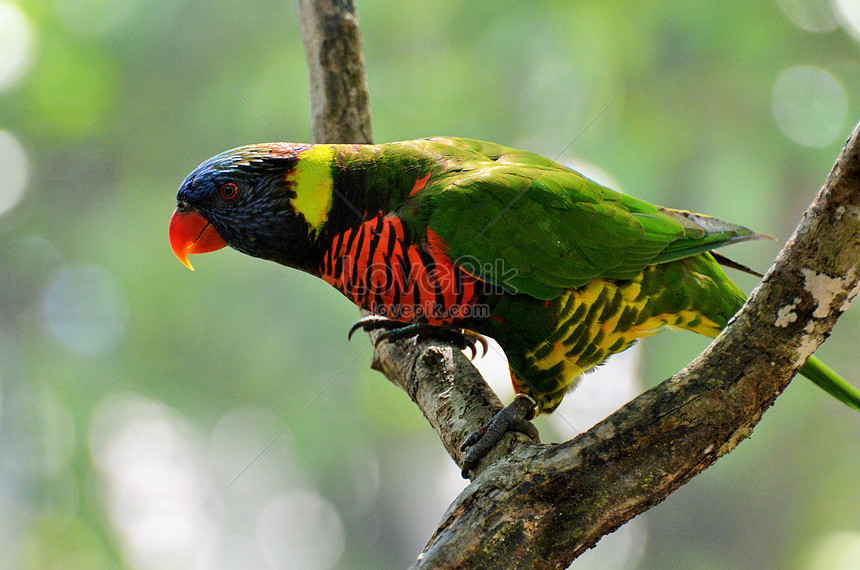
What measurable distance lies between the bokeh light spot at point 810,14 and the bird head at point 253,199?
324cm

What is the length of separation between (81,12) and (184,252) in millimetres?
2878

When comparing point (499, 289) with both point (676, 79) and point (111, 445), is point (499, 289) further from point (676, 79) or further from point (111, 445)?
point (111, 445)

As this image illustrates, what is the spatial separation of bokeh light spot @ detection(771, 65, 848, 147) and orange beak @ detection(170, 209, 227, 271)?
3.26 meters

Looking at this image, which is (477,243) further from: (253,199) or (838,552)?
(838,552)

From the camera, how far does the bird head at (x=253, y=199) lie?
4.66 feet

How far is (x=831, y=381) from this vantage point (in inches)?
57.2

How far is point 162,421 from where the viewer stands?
388 cm

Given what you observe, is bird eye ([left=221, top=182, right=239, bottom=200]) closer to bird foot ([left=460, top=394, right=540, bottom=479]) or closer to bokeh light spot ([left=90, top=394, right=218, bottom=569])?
bird foot ([left=460, top=394, right=540, bottom=479])

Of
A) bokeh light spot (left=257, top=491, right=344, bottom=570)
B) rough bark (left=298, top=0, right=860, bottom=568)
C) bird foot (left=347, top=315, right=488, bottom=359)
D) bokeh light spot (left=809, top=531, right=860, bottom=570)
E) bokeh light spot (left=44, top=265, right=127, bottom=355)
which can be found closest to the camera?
rough bark (left=298, top=0, right=860, bottom=568)

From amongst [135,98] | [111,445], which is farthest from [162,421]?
[135,98]

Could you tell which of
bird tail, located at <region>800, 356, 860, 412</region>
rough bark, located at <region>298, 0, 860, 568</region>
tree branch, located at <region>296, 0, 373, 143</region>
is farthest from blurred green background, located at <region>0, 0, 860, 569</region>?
rough bark, located at <region>298, 0, 860, 568</region>

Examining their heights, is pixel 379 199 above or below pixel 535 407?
above

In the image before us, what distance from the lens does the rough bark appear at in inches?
38.8

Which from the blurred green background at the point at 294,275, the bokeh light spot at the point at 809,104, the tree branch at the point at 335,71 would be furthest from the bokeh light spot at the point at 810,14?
the tree branch at the point at 335,71
